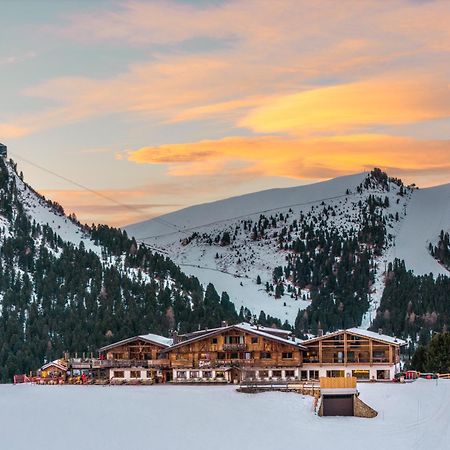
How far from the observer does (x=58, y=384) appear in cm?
12462

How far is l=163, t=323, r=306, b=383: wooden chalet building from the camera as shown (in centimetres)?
12712

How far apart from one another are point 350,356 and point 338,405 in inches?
1201

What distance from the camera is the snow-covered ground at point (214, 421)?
262 feet

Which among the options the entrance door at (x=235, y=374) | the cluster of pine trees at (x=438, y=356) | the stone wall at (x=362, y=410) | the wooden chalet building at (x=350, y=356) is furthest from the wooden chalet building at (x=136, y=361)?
the stone wall at (x=362, y=410)

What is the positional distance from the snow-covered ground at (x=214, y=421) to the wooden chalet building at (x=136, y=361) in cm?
1597

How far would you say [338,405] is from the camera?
319 feet

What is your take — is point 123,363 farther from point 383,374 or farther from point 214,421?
point 214,421

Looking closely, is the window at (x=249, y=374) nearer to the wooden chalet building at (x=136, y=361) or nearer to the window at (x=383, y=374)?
the wooden chalet building at (x=136, y=361)

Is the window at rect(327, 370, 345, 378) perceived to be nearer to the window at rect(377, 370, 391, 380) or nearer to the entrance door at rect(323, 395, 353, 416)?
the window at rect(377, 370, 391, 380)

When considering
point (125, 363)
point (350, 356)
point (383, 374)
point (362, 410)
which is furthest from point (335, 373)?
point (362, 410)

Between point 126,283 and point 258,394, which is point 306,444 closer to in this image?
point 258,394

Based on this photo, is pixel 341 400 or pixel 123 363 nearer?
pixel 341 400

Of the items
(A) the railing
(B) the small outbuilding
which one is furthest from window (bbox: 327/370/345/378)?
(B) the small outbuilding

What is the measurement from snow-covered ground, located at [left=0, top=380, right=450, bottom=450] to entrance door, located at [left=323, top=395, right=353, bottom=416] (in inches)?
58.0
